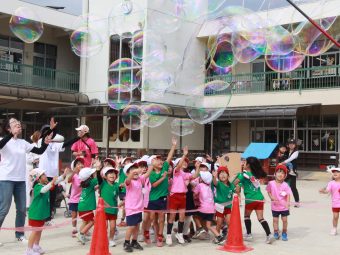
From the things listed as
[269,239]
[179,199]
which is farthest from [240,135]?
[179,199]

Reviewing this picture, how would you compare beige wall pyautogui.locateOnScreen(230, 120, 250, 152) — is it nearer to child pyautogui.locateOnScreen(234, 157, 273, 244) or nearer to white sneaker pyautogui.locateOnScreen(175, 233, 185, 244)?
child pyautogui.locateOnScreen(234, 157, 273, 244)

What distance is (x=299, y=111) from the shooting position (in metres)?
20.3

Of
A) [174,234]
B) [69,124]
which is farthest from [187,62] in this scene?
[69,124]

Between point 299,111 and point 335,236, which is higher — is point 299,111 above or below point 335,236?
above

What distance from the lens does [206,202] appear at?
7.34 meters

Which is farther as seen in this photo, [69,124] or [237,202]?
[69,124]

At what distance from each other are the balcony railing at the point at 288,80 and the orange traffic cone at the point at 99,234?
14.7 m

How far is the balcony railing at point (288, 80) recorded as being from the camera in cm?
2066

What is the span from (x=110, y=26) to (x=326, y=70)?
34.3 ft

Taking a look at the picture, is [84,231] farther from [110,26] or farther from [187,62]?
[110,26]

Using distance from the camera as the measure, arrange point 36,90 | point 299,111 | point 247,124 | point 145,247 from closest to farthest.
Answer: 1. point 145,247
2. point 299,111
3. point 36,90
4. point 247,124

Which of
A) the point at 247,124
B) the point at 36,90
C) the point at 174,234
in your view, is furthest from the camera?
the point at 247,124

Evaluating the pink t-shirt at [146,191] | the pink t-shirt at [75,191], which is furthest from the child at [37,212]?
the pink t-shirt at [146,191]

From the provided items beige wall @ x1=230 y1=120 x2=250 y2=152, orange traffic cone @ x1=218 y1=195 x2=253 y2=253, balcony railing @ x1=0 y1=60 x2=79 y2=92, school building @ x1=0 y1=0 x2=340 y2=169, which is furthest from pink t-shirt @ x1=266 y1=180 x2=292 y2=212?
beige wall @ x1=230 y1=120 x2=250 y2=152
